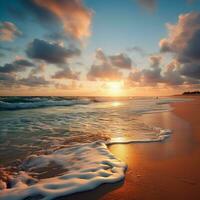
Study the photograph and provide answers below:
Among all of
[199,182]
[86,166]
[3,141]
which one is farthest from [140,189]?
[3,141]

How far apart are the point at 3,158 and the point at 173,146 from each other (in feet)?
14.7

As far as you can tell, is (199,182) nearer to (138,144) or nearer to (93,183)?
(93,183)

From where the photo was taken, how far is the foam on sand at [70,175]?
2.78 meters

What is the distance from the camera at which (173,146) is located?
4969 millimetres

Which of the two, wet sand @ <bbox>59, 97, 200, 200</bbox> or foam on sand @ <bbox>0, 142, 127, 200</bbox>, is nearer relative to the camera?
wet sand @ <bbox>59, 97, 200, 200</bbox>

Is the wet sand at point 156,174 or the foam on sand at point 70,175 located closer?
the wet sand at point 156,174

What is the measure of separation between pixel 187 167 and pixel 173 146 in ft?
4.91

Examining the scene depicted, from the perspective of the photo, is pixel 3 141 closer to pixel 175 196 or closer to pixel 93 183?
pixel 93 183

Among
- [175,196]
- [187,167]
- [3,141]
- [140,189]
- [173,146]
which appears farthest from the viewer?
[3,141]

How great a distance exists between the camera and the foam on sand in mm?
2777

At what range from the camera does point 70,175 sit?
3.30m

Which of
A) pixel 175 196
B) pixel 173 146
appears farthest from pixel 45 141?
pixel 175 196

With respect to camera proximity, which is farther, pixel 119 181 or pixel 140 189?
pixel 119 181

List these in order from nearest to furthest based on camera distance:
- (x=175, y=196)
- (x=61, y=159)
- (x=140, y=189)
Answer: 1. (x=175, y=196)
2. (x=140, y=189)
3. (x=61, y=159)
